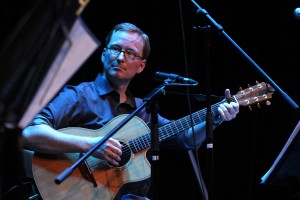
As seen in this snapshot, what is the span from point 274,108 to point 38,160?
2.22 metres

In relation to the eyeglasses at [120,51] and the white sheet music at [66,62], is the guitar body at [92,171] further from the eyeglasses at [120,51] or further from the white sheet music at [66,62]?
the white sheet music at [66,62]

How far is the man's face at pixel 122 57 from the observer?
321cm

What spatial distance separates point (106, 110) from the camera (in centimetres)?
315

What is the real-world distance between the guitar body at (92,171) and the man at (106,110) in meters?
0.06

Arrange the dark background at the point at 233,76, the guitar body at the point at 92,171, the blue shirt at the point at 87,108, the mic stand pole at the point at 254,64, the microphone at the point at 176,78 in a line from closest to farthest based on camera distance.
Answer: the mic stand pole at the point at 254,64
the microphone at the point at 176,78
the guitar body at the point at 92,171
the blue shirt at the point at 87,108
the dark background at the point at 233,76

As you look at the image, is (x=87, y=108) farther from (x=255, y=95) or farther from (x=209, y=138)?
(x=255, y=95)

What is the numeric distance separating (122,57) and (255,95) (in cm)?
100

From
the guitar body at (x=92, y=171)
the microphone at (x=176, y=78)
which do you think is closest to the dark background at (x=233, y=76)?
the guitar body at (x=92, y=171)

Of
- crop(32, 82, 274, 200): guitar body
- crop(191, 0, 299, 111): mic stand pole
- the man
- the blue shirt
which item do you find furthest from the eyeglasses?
crop(191, 0, 299, 111): mic stand pole

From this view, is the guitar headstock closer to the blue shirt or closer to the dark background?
the blue shirt

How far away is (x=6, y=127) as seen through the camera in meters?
1.25

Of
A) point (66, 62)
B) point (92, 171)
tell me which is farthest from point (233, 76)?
point (66, 62)

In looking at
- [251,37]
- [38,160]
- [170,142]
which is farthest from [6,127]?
[251,37]

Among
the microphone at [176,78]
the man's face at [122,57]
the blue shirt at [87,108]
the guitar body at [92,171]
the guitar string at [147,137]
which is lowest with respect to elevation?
the guitar body at [92,171]
